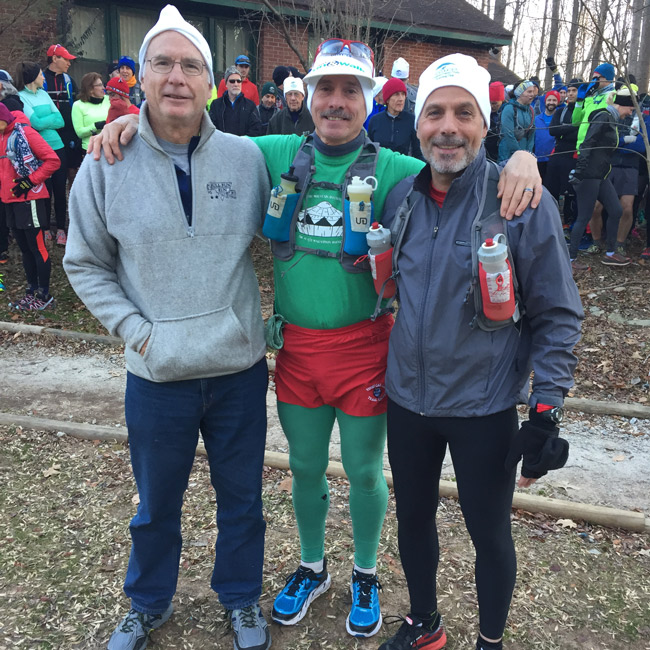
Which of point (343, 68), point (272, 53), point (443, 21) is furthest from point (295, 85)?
point (443, 21)

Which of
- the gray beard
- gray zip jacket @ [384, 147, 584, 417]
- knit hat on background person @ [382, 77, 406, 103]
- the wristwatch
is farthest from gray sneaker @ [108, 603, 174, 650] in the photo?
knit hat on background person @ [382, 77, 406, 103]

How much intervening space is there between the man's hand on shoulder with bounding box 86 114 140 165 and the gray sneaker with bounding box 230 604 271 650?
2117 mm

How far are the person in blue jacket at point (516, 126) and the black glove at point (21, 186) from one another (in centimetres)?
644

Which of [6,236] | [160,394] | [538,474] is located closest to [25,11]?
[6,236]

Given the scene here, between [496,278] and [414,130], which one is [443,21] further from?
[496,278]

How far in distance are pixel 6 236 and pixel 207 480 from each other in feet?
21.5

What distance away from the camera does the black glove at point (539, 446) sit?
83.7 inches

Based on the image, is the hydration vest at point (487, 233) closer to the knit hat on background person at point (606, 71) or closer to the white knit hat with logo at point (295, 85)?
the white knit hat with logo at point (295, 85)

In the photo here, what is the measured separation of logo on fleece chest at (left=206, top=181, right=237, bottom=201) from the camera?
2.49m

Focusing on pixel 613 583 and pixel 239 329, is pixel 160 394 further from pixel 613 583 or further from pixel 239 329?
pixel 613 583

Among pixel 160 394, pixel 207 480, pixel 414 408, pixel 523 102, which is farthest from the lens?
pixel 523 102

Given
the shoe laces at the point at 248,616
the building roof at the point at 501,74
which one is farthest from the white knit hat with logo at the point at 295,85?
the building roof at the point at 501,74

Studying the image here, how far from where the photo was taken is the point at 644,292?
7559 mm

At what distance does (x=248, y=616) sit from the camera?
287 cm
